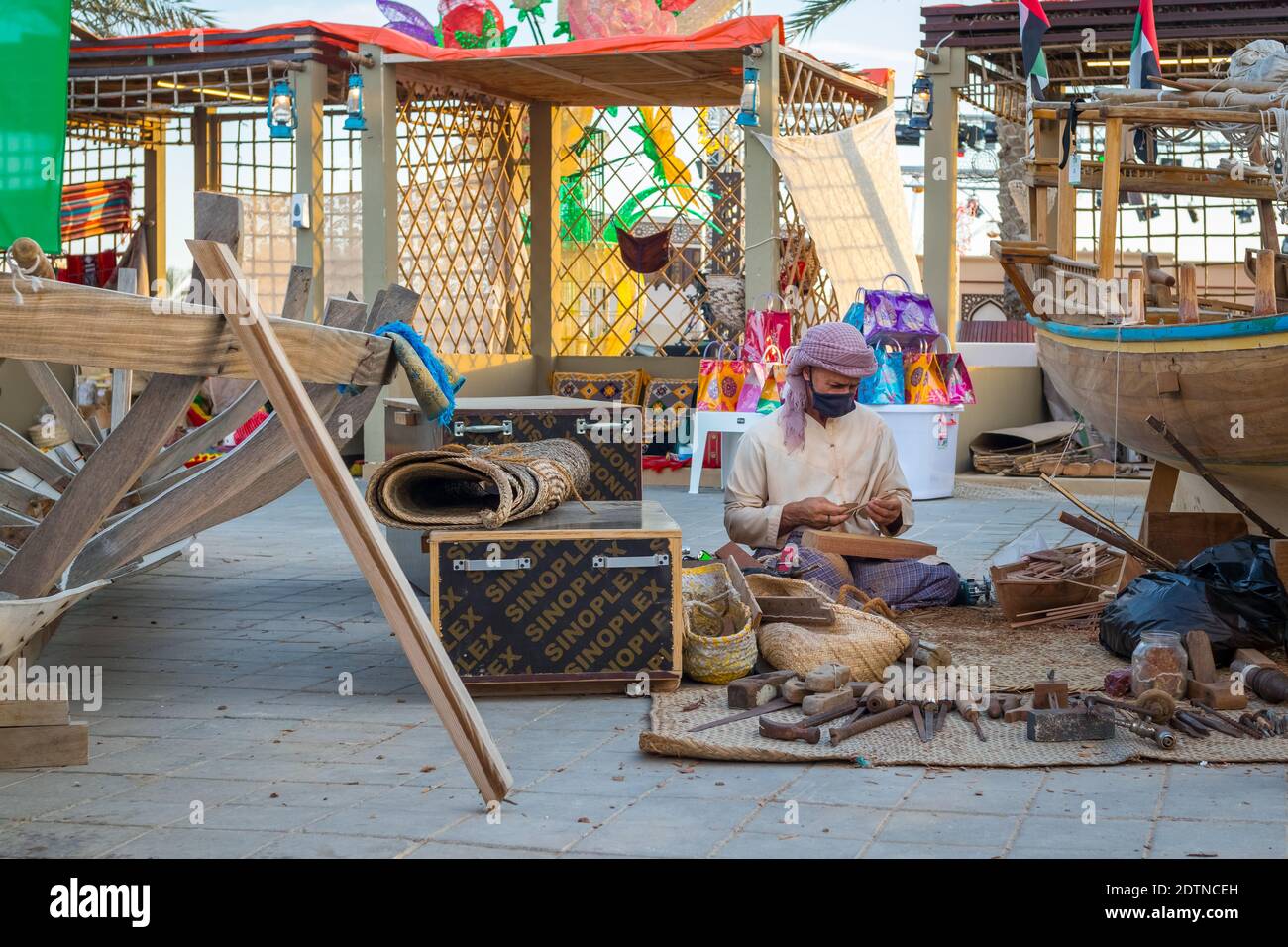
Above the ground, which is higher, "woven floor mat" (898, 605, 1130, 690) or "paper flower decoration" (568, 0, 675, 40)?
"paper flower decoration" (568, 0, 675, 40)

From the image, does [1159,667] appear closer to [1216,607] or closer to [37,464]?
[1216,607]

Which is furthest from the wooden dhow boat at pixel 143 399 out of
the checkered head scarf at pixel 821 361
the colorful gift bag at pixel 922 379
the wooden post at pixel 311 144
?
the wooden post at pixel 311 144

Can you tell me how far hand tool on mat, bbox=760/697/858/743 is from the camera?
2.81 meters

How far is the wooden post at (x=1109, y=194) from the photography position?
454 cm

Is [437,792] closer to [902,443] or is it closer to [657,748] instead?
[657,748]

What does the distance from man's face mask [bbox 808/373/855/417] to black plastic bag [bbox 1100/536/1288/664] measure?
2.97 feet

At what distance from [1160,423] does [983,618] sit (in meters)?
0.76

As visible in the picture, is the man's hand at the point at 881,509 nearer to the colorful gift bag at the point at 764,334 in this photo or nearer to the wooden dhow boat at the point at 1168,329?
the wooden dhow boat at the point at 1168,329

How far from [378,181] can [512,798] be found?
6199 millimetres

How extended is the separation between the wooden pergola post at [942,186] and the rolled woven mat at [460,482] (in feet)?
16.9

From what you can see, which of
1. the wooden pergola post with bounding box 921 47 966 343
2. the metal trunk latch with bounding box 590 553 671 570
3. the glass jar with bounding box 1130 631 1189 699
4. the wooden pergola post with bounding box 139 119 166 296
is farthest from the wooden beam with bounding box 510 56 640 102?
the glass jar with bounding box 1130 631 1189 699

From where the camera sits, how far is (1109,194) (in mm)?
4562

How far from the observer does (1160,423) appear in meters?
4.25

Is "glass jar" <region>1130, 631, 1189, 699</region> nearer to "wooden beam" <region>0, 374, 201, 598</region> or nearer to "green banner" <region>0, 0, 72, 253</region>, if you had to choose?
"wooden beam" <region>0, 374, 201, 598</region>
